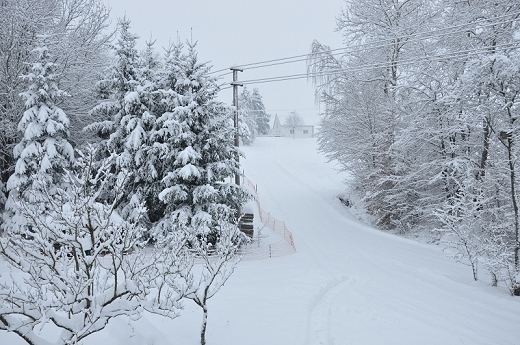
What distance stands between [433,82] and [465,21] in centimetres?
336

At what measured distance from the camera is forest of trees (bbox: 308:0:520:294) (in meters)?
12.7

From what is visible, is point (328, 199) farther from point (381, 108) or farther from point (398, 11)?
point (398, 11)

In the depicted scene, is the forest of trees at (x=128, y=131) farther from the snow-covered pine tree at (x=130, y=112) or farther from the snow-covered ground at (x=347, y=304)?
the snow-covered ground at (x=347, y=304)

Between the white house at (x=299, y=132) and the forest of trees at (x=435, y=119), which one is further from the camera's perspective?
the white house at (x=299, y=132)

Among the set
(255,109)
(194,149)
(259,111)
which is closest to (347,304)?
(194,149)

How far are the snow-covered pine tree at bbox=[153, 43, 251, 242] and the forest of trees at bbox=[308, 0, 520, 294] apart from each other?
23.7ft

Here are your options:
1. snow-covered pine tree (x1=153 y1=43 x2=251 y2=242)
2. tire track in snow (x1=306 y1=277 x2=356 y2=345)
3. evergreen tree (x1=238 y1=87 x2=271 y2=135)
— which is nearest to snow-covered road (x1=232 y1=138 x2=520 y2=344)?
tire track in snow (x1=306 y1=277 x2=356 y2=345)

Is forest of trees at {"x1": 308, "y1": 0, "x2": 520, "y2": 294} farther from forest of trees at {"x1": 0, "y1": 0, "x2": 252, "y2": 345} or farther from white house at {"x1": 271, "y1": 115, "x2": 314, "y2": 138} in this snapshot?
white house at {"x1": 271, "y1": 115, "x2": 314, "y2": 138}

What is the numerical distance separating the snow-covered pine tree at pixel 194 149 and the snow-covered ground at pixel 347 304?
3.49m

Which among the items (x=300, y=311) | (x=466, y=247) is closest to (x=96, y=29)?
(x=300, y=311)

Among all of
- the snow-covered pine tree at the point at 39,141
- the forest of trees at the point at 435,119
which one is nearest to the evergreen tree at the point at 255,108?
the forest of trees at the point at 435,119

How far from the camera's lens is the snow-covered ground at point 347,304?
8.80m

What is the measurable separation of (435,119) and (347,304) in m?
13.7

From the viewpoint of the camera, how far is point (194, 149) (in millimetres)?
15914
